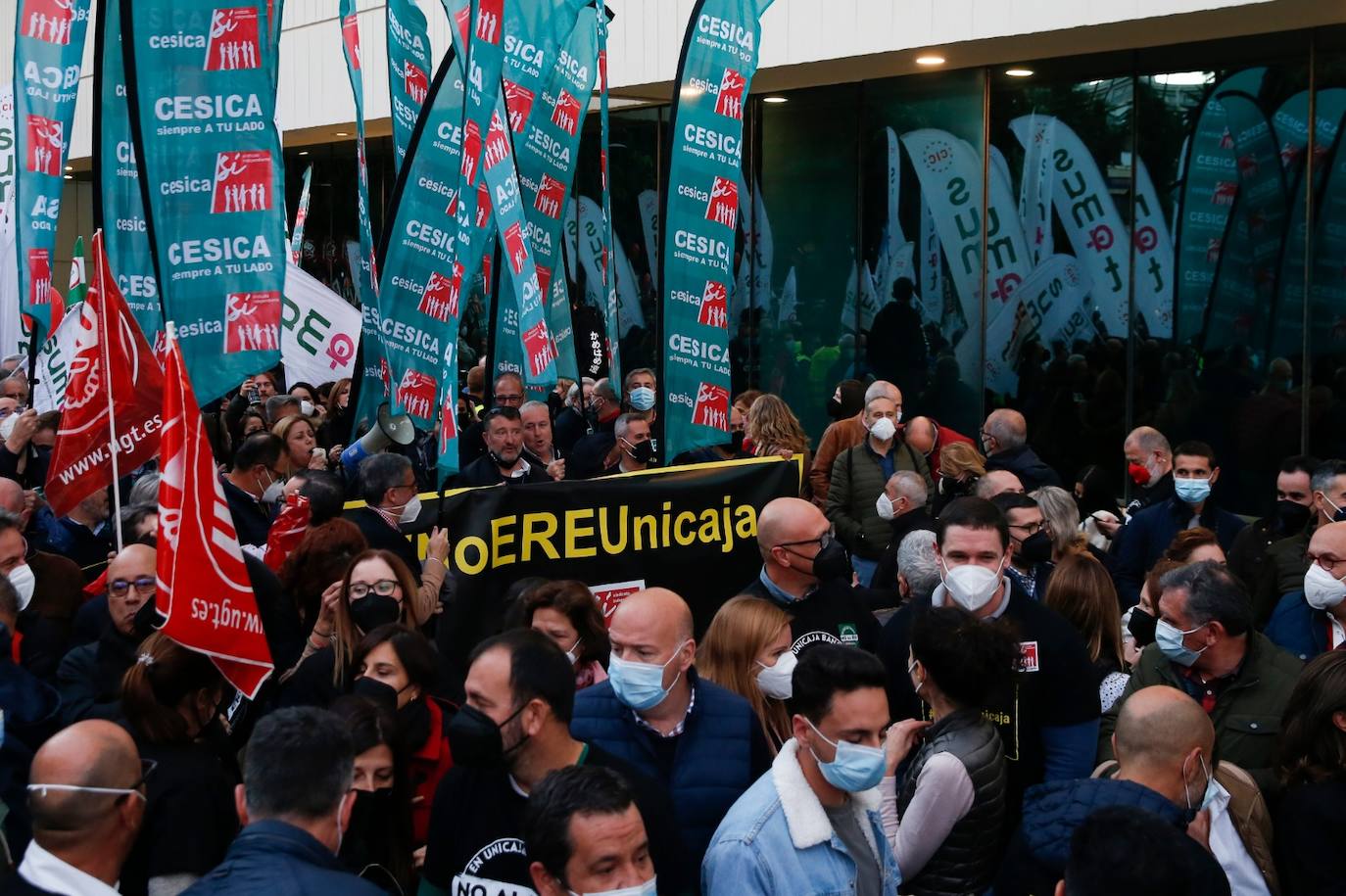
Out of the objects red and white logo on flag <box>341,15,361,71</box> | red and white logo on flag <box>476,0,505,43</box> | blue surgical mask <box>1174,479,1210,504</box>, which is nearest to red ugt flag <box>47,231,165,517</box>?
red and white logo on flag <box>476,0,505,43</box>

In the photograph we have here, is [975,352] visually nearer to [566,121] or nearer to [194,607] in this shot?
[566,121]

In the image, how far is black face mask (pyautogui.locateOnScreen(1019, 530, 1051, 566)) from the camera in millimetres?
7367

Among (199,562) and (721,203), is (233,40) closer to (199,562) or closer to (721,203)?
(721,203)

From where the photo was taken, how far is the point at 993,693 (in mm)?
4922

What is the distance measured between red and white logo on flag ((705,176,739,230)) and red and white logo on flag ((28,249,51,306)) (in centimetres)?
586

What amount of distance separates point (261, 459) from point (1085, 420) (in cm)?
983

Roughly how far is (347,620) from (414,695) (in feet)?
2.53

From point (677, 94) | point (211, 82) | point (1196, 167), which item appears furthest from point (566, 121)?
point (1196, 167)

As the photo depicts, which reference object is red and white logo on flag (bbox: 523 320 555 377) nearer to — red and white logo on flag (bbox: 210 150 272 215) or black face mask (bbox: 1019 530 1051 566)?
red and white logo on flag (bbox: 210 150 272 215)

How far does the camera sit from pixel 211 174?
902cm

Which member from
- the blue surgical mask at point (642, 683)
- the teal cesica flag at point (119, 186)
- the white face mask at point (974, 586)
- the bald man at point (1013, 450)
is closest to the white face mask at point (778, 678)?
the white face mask at point (974, 586)

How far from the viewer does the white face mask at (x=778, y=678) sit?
5551 millimetres

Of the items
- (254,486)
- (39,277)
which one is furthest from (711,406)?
(39,277)

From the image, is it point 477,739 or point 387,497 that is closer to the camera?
point 477,739
